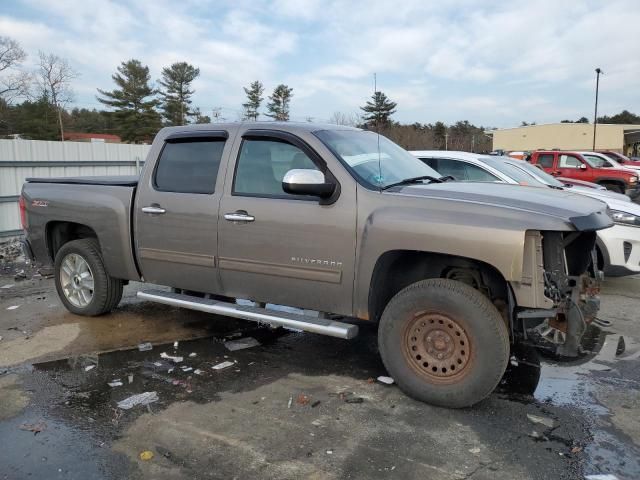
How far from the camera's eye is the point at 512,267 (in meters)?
3.47

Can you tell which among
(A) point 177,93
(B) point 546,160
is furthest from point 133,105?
(B) point 546,160

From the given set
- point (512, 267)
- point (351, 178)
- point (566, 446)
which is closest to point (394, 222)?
point (351, 178)

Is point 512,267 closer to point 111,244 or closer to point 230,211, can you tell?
point 230,211

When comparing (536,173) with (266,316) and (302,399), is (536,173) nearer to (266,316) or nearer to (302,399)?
(266,316)

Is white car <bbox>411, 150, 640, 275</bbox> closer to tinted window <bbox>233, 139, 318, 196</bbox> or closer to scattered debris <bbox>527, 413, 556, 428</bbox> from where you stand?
tinted window <bbox>233, 139, 318, 196</bbox>

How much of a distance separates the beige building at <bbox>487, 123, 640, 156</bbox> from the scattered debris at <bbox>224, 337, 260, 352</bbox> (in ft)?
233

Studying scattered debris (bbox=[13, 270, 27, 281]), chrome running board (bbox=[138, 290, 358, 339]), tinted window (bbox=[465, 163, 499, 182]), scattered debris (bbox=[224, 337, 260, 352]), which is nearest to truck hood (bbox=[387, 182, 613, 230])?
chrome running board (bbox=[138, 290, 358, 339])

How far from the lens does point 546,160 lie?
61.2 ft

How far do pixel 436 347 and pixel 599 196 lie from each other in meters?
5.74

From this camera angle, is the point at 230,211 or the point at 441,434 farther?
the point at 230,211

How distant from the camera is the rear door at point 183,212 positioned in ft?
15.7

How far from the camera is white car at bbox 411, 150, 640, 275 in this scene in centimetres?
686

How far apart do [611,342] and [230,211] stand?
3873 mm

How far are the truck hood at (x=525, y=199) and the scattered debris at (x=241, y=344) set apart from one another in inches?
84.7
